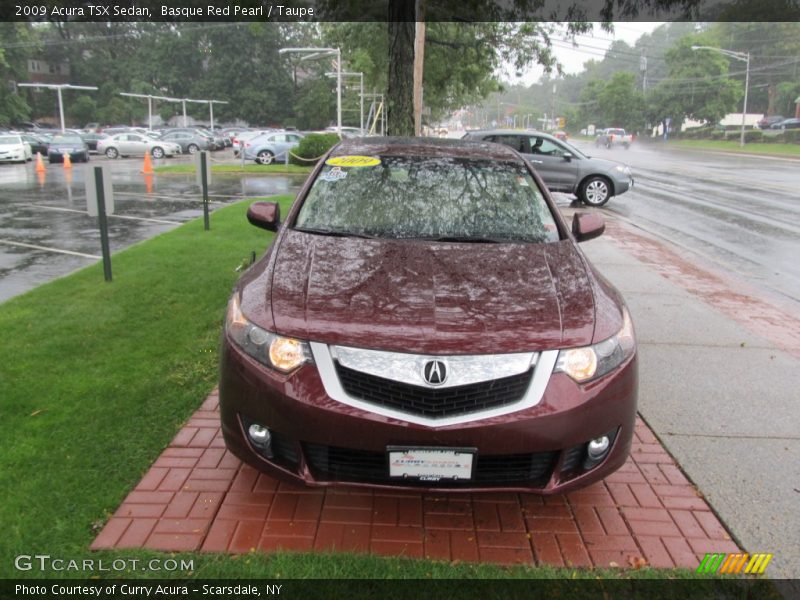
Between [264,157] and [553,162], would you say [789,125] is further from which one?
[553,162]

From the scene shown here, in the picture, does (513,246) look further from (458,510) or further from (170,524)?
(170,524)

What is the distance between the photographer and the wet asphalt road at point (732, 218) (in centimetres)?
920

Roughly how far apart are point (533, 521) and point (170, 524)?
166 cm

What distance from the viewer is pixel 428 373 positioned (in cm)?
261

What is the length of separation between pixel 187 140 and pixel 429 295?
135 feet

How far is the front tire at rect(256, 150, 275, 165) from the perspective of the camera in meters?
28.7

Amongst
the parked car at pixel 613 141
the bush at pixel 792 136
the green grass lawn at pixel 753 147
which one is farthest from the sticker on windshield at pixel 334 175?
the bush at pixel 792 136

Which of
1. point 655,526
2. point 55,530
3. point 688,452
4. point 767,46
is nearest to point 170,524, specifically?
point 55,530

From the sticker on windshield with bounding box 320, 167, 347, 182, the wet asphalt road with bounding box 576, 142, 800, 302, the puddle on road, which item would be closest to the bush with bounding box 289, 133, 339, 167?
the puddle on road

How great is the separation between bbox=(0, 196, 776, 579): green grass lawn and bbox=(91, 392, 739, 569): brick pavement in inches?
3.7

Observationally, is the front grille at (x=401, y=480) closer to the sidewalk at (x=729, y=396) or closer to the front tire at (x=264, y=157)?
the sidewalk at (x=729, y=396)

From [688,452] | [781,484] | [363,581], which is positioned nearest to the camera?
[363,581]

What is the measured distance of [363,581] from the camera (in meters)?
2.59

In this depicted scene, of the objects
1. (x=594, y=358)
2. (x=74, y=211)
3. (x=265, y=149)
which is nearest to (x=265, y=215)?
(x=594, y=358)
